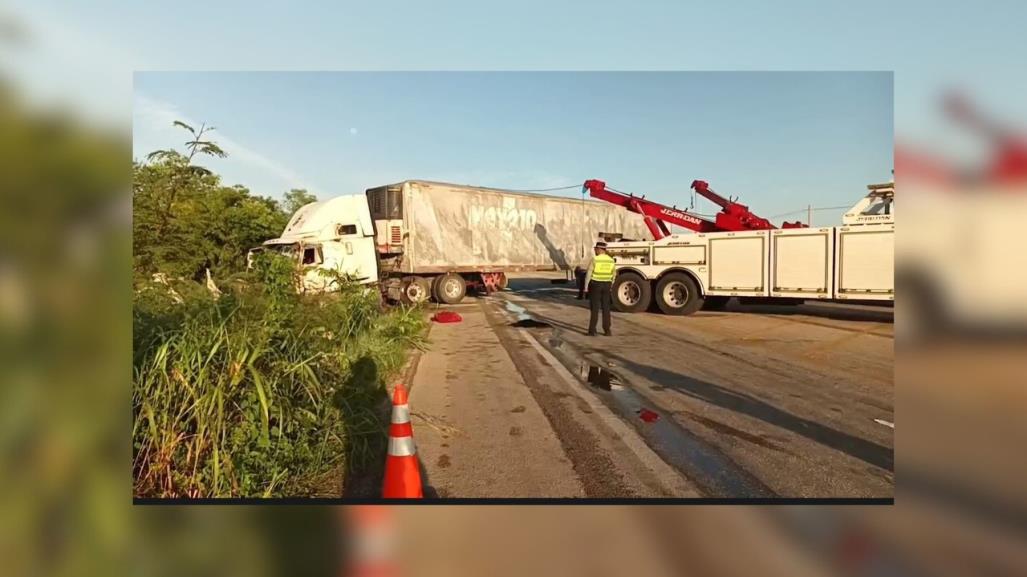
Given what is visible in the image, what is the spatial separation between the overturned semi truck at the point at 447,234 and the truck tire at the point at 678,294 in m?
2.10

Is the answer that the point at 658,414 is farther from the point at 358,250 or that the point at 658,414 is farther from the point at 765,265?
the point at 358,250

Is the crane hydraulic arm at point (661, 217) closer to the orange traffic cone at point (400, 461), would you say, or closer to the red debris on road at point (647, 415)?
the red debris on road at point (647, 415)

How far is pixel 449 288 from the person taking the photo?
1347cm

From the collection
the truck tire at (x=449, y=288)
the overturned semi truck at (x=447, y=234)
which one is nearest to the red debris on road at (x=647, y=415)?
the overturned semi truck at (x=447, y=234)

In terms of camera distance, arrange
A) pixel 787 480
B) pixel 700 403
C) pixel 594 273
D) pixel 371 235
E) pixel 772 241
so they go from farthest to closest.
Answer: pixel 371 235
pixel 772 241
pixel 594 273
pixel 700 403
pixel 787 480

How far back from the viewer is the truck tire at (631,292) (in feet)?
35.7

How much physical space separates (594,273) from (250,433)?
5802 millimetres

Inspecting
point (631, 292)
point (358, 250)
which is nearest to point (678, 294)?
point (631, 292)

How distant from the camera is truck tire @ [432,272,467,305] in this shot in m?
13.3

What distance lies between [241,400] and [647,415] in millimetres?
2905

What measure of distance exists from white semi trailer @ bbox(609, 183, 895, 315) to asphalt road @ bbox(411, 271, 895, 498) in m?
1.23
